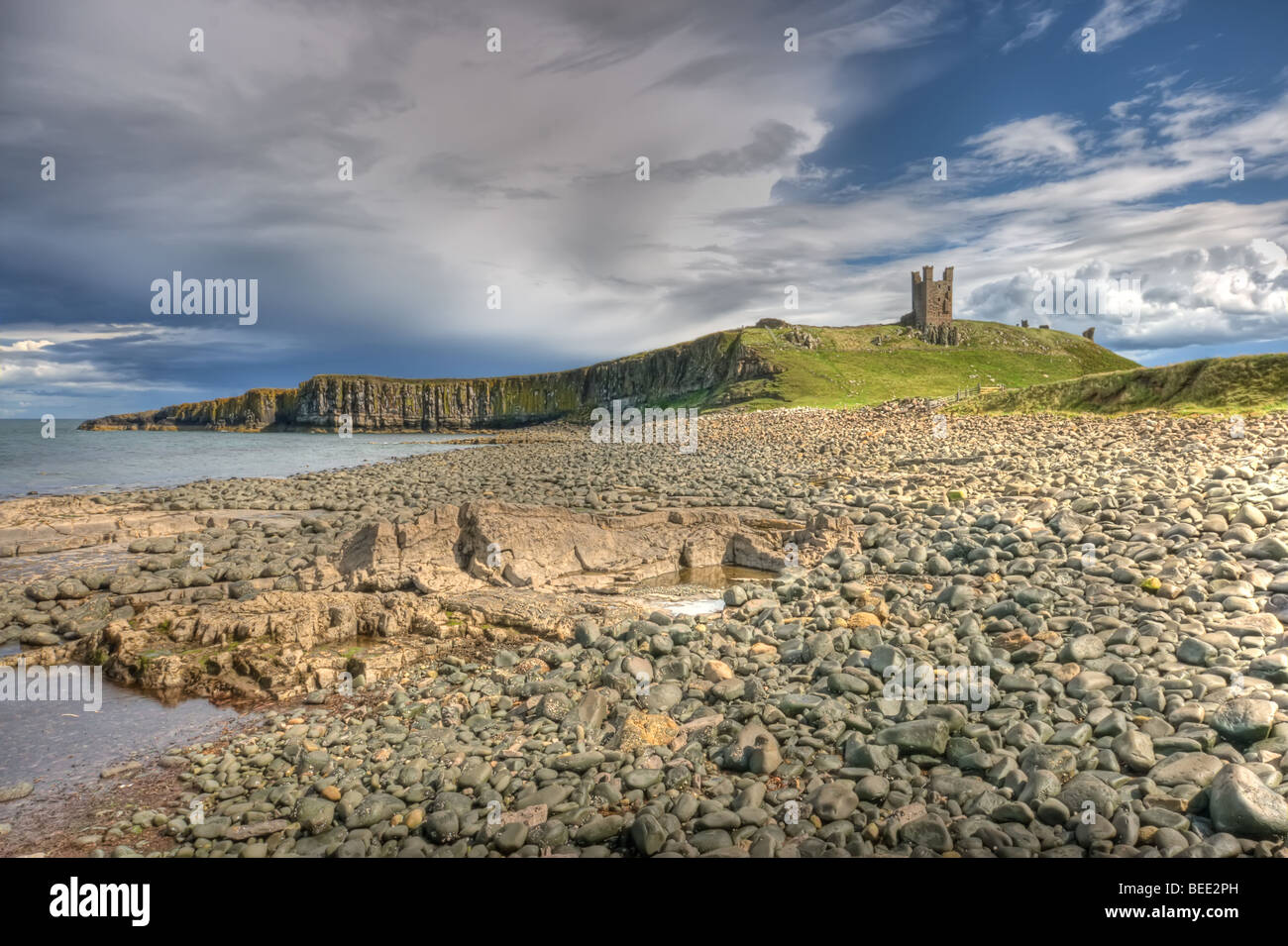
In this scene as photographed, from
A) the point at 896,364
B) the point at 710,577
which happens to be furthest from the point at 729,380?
the point at 710,577

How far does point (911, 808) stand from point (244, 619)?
8811mm

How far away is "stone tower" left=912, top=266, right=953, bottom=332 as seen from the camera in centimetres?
13150

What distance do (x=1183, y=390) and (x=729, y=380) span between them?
8545 cm

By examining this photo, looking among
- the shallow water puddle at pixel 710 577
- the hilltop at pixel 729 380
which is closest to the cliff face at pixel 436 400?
the hilltop at pixel 729 380

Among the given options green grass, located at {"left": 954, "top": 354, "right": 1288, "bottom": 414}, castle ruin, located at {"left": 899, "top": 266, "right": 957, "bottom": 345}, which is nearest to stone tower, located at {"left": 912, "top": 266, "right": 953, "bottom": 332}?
castle ruin, located at {"left": 899, "top": 266, "right": 957, "bottom": 345}

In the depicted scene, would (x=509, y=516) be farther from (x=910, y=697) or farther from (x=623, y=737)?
(x=910, y=697)

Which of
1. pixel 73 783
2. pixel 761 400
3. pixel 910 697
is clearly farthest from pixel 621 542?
pixel 761 400

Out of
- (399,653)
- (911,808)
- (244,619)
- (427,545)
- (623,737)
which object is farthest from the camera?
(427,545)

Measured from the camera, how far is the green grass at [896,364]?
294 ft

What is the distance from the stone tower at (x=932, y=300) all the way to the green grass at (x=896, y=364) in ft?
12.2
